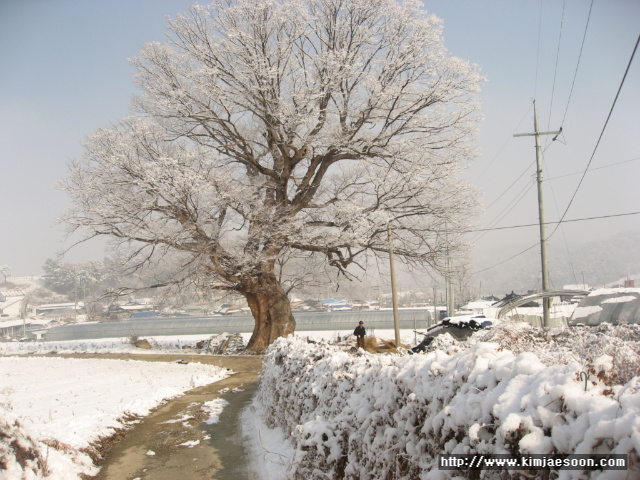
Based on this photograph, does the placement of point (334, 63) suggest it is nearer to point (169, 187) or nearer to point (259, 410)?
A: point (169, 187)

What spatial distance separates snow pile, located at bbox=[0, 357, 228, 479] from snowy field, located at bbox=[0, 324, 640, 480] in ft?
0.11

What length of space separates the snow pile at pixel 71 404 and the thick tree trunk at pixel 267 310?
15.7 ft

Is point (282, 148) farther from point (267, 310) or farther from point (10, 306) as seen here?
point (10, 306)

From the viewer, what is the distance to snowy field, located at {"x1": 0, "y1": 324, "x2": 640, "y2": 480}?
269cm

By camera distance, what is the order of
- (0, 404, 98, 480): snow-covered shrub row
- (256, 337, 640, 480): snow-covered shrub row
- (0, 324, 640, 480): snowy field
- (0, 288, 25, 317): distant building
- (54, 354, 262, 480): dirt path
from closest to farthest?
(256, 337, 640, 480): snow-covered shrub row → (0, 324, 640, 480): snowy field → (0, 404, 98, 480): snow-covered shrub row → (54, 354, 262, 480): dirt path → (0, 288, 25, 317): distant building

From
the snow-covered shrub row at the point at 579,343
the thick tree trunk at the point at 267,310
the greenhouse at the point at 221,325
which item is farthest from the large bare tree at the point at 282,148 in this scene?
the greenhouse at the point at 221,325

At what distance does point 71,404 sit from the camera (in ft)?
35.1

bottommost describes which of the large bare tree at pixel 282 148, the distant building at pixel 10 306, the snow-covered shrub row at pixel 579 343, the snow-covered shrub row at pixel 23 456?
the distant building at pixel 10 306

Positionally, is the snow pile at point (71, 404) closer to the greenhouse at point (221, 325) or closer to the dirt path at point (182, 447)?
the dirt path at point (182, 447)

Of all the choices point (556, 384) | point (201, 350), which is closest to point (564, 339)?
point (556, 384)

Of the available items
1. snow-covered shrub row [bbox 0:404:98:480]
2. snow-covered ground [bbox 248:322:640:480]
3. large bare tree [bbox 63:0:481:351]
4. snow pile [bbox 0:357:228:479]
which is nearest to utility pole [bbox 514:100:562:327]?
large bare tree [bbox 63:0:481:351]

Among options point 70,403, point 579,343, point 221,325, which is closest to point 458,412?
point 579,343

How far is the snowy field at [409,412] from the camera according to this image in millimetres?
2689

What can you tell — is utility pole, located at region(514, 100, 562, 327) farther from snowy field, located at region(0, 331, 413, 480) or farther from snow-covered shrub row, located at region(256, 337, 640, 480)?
snow-covered shrub row, located at region(256, 337, 640, 480)
